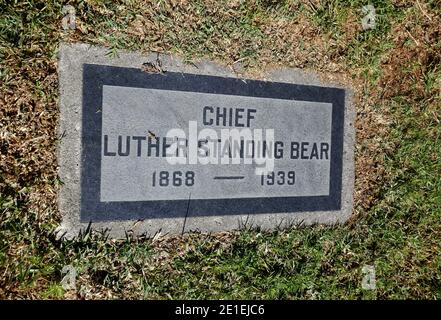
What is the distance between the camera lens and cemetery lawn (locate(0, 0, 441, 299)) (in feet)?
8.89

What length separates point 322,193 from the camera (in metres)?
3.35

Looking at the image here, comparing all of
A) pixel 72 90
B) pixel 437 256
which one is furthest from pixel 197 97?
pixel 437 256

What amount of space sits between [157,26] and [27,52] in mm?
801

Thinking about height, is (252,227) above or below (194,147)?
below

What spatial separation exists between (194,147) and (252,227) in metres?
0.70

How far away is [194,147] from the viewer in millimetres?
2963

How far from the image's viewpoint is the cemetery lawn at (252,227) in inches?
107

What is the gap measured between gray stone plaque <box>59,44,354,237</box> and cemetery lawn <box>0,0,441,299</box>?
0.32ft

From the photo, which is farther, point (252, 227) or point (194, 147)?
point (252, 227)

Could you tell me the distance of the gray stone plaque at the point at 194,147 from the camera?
277 cm

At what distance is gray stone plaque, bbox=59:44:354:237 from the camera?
2766mm

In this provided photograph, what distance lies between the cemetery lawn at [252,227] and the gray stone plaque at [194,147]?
0.10 m

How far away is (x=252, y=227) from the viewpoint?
3.17m
